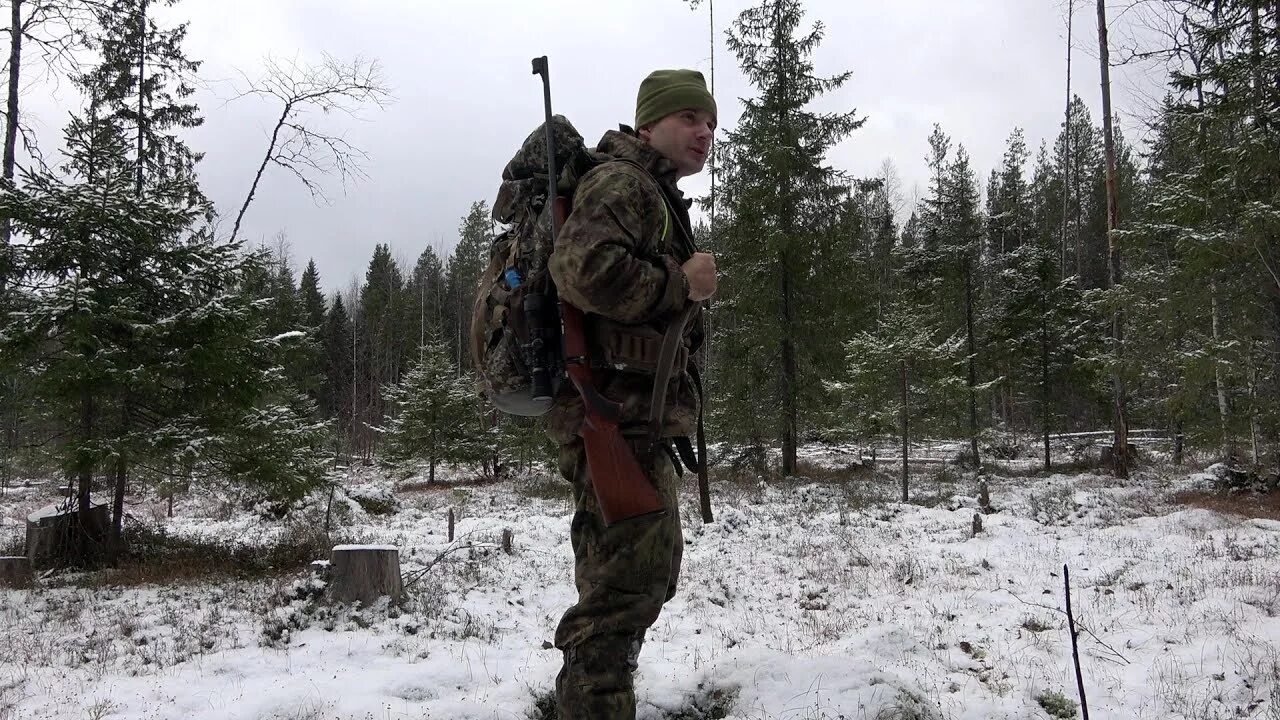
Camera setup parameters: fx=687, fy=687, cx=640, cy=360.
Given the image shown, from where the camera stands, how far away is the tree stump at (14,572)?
24.0 feet

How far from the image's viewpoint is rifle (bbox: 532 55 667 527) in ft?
6.95

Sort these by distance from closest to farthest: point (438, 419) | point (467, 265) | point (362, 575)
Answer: point (362, 575) < point (438, 419) < point (467, 265)

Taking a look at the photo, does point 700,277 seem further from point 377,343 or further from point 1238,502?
point 377,343

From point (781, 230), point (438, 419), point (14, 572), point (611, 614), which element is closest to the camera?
point (611, 614)

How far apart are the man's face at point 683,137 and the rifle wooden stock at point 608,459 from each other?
817mm

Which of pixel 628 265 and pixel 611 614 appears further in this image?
pixel 611 614

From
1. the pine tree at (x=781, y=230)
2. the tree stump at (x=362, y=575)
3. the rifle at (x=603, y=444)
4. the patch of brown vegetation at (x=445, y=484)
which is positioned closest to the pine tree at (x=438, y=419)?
the patch of brown vegetation at (x=445, y=484)

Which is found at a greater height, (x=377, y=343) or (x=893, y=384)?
(x=377, y=343)

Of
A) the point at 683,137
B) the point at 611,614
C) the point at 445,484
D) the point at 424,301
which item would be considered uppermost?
the point at 424,301

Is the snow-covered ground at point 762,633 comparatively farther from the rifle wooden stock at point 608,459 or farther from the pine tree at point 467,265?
the pine tree at point 467,265

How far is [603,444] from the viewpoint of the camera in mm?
2160

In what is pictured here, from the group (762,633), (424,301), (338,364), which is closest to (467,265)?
(424,301)

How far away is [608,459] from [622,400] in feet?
0.75

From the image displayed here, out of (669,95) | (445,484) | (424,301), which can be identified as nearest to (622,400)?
(669,95)
